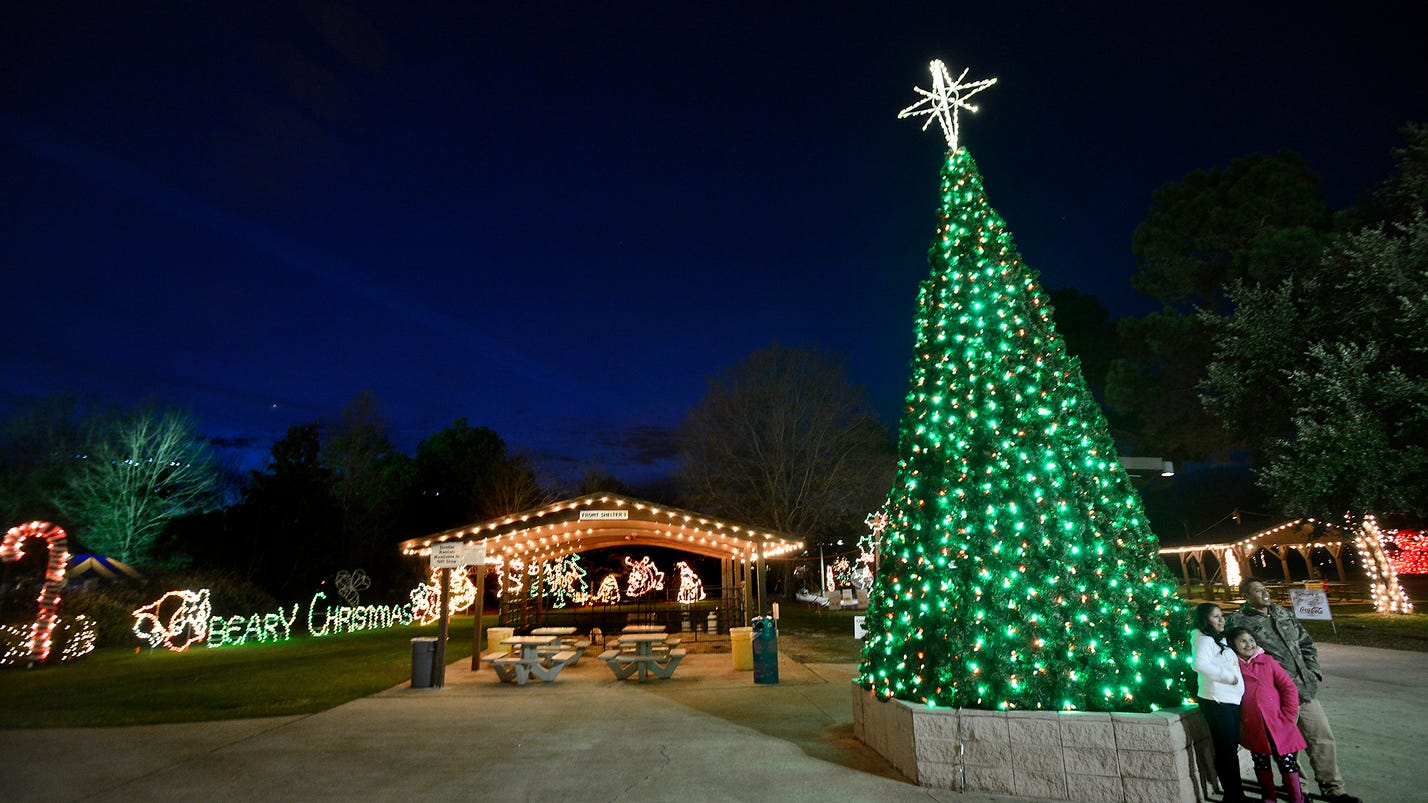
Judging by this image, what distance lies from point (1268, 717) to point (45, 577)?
21159mm

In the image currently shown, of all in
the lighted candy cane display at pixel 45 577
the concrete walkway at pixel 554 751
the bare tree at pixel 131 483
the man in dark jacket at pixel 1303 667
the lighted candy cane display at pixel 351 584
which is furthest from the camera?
the lighted candy cane display at pixel 351 584

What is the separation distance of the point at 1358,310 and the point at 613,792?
15890mm

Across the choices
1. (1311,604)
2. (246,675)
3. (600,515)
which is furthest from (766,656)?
(1311,604)

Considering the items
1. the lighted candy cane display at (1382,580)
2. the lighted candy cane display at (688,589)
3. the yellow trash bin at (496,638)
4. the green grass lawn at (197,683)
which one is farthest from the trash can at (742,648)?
the lighted candy cane display at (1382,580)

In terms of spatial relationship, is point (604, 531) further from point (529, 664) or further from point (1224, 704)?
point (1224, 704)

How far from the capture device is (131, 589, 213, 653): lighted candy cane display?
18.4 metres

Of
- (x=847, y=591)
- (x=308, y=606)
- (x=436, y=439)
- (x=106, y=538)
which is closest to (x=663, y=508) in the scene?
(x=847, y=591)

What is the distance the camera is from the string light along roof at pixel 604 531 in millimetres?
14211

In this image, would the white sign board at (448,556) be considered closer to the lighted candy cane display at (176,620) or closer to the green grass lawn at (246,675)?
the green grass lawn at (246,675)

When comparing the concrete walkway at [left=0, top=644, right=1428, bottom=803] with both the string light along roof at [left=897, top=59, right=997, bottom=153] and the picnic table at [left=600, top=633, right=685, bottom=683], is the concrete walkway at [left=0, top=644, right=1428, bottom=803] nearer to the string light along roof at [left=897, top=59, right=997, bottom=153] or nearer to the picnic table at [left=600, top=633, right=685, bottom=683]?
the picnic table at [left=600, top=633, right=685, bottom=683]

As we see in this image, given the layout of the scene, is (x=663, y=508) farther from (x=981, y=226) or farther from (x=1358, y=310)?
(x=1358, y=310)

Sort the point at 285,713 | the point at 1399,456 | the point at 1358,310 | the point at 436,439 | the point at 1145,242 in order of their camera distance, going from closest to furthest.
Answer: the point at 285,713 < the point at 1399,456 < the point at 1358,310 < the point at 1145,242 < the point at 436,439

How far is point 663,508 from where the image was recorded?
15.1 m

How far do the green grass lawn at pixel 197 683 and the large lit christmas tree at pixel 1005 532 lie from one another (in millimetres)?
8297
